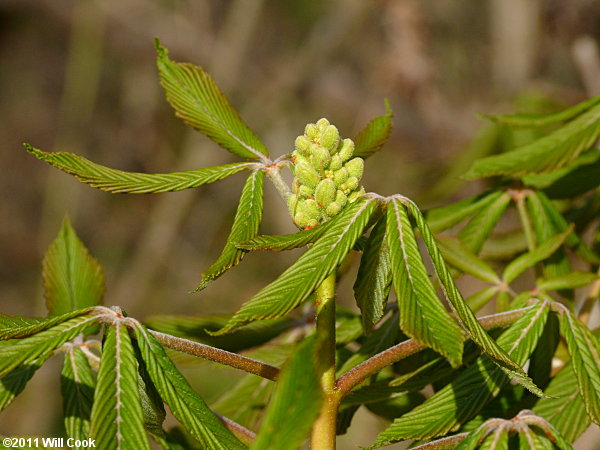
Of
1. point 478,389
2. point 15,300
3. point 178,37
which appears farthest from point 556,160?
point 15,300

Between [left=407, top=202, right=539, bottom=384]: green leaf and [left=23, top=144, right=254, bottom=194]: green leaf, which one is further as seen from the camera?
[left=23, top=144, right=254, bottom=194]: green leaf

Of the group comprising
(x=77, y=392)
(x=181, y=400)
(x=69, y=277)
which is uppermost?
(x=69, y=277)

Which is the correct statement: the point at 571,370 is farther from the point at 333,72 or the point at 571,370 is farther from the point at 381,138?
the point at 333,72

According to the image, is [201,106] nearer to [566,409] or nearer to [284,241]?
[284,241]

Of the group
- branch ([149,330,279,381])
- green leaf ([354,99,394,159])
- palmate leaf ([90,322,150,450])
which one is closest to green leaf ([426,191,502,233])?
green leaf ([354,99,394,159])

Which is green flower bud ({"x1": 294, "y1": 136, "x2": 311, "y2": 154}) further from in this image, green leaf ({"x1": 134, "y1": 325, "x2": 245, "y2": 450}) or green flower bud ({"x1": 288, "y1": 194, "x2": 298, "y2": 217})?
green leaf ({"x1": 134, "y1": 325, "x2": 245, "y2": 450})

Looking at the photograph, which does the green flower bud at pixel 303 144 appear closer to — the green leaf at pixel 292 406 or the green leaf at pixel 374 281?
the green leaf at pixel 374 281

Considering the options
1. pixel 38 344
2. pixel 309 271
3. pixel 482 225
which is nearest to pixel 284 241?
pixel 309 271
